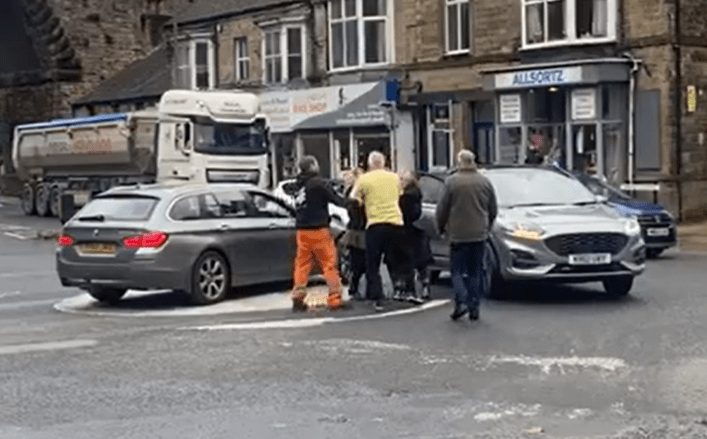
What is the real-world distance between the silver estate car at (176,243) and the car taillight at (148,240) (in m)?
0.01

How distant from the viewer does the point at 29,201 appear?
4275 centimetres

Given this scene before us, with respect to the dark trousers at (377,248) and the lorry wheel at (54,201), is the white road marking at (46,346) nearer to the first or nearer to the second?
the dark trousers at (377,248)

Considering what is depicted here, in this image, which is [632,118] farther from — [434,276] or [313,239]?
[313,239]

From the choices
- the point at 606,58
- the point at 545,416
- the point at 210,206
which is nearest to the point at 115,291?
the point at 210,206

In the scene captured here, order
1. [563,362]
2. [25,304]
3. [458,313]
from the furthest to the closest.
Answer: [25,304] < [458,313] < [563,362]

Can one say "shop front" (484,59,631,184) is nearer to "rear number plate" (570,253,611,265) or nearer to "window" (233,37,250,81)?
"window" (233,37,250,81)

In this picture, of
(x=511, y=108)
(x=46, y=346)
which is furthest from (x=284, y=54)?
(x=46, y=346)

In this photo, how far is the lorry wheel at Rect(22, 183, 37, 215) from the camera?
4247 centimetres

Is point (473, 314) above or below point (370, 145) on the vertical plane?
below

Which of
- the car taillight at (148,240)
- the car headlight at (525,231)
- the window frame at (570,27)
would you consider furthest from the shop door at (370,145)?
the car taillight at (148,240)

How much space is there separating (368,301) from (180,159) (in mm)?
19364

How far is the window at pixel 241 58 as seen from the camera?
140 feet

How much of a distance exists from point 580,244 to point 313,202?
3.08 meters

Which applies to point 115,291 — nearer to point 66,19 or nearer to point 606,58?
point 606,58
